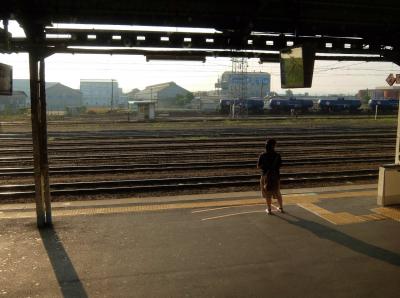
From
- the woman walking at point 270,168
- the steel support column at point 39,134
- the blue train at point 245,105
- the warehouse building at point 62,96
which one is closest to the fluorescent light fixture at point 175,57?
the steel support column at point 39,134

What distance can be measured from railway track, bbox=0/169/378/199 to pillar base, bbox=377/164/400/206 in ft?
13.0

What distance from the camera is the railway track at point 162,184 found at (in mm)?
12469

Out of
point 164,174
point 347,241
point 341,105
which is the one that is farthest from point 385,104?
point 347,241

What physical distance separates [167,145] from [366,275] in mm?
18125

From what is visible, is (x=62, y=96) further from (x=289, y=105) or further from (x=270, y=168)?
(x=270, y=168)

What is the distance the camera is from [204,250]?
7316 mm

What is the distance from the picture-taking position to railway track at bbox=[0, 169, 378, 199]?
1247 cm

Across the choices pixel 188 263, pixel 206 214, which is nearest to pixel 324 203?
pixel 206 214

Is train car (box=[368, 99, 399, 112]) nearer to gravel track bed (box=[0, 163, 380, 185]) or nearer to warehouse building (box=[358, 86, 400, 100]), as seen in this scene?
warehouse building (box=[358, 86, 400, 100])

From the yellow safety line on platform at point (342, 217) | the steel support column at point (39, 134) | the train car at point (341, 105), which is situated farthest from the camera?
the train car at point (341, 105)

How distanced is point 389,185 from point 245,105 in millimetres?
47070

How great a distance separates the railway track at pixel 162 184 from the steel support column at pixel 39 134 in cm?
361

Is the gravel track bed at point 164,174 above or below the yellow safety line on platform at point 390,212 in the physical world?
below

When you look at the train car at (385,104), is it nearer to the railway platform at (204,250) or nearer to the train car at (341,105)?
the train car at (341,105)
